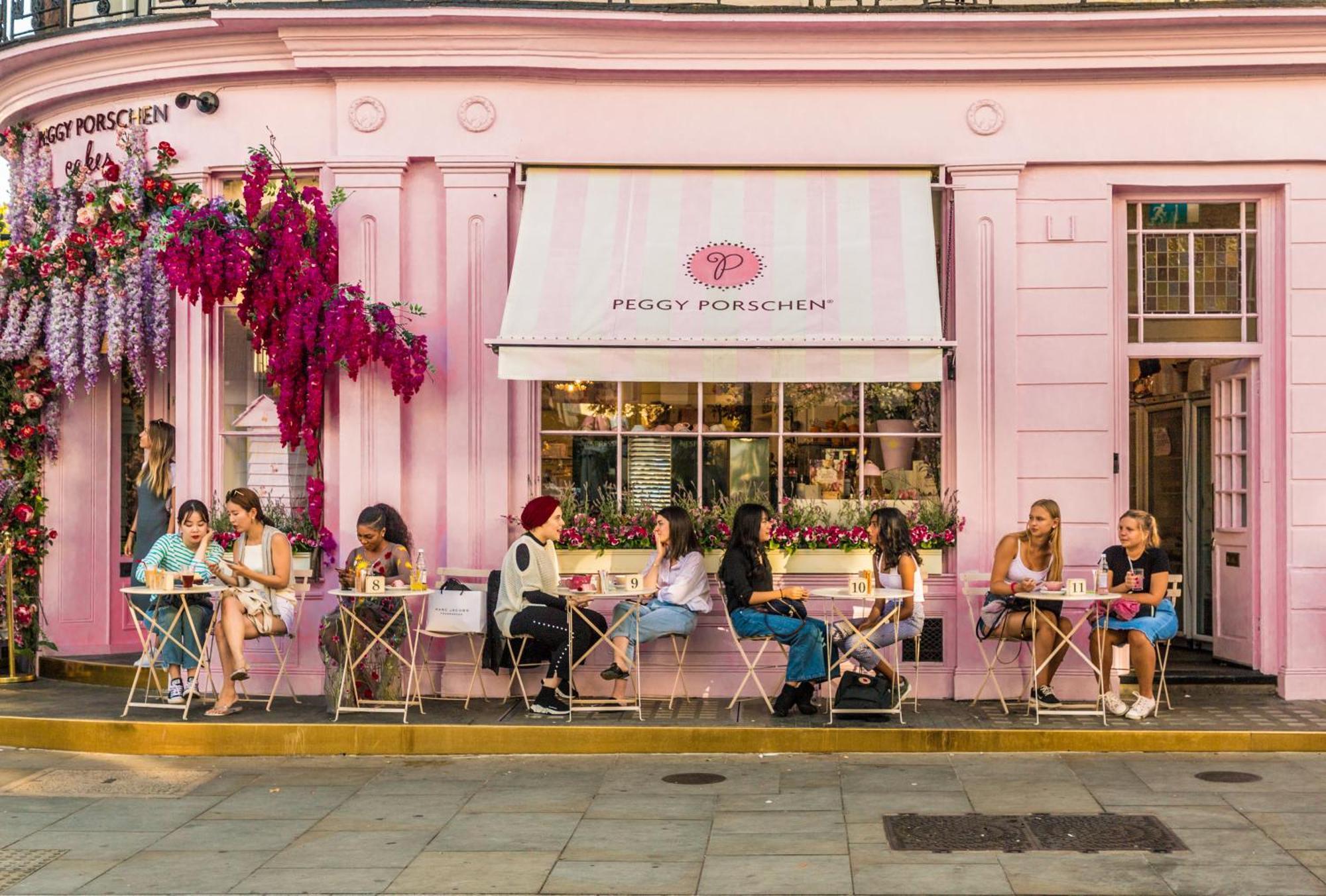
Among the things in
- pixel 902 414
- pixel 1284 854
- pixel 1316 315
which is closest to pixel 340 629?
pixel 902 414

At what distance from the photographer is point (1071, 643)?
10.2 m

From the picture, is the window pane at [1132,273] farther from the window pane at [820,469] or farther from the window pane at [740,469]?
the window pane at [740,469]

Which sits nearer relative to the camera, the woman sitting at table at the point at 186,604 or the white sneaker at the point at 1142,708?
the white sneaker at the point at 1142,708

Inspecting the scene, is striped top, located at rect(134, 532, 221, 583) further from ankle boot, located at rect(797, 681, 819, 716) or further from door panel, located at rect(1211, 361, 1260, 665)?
door panel, located at rect(1211, 361, 1260, 665)

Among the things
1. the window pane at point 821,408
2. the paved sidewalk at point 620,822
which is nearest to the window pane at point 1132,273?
the window pane at point 821,408

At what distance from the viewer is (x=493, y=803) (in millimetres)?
8352

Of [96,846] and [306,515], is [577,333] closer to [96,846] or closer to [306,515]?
[306,515]

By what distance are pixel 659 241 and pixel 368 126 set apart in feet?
7.36

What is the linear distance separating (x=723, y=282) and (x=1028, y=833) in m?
4.70

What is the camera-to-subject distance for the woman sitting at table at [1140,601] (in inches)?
406

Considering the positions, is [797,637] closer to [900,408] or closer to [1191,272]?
[900,408]

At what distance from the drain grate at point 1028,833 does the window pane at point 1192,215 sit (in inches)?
202

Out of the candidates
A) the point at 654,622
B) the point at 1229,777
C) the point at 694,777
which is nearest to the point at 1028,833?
the point at 1229,777

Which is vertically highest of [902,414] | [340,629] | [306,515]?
[902,414]
